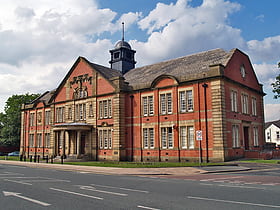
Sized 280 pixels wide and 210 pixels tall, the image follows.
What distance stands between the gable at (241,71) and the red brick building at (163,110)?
0.36 feet

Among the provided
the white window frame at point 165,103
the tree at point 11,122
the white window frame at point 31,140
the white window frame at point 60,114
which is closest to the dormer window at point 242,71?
the white window frame at point 165,103

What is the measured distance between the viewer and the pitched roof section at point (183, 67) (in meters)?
30.7

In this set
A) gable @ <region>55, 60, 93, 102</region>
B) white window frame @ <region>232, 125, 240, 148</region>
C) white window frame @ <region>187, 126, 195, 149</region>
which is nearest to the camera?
white window frame @ <region>232, 125, 240, 148</region>

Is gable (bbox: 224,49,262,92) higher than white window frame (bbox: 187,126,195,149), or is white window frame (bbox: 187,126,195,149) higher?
gable (bbox: 224,49,262,92)

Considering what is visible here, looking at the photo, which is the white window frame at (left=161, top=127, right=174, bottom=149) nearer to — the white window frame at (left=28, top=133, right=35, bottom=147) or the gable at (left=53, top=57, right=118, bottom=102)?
the gable at (left=53, top=57, right=118, bottom=102)

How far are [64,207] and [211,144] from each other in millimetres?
21527

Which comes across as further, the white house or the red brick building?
the white house

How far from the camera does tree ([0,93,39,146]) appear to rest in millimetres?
60750

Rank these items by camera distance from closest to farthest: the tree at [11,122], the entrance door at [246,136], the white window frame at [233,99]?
the white window frame at [233,99] < the entrance door at [246,136] < the tree at [11,122]

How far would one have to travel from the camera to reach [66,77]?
43000 millimetres

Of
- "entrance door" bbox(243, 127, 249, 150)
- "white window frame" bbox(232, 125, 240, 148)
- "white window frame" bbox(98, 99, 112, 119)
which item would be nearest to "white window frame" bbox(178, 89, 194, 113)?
"white window frame" bbox(232, 125, 240, 148)

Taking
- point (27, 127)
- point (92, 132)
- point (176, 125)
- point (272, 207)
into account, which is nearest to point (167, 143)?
point (176, 125)

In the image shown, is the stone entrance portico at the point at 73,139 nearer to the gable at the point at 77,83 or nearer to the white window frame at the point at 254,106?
the gable at the point at 77,83

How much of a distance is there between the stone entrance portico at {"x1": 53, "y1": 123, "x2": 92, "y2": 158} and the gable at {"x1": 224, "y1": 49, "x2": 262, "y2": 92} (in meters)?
19.0
